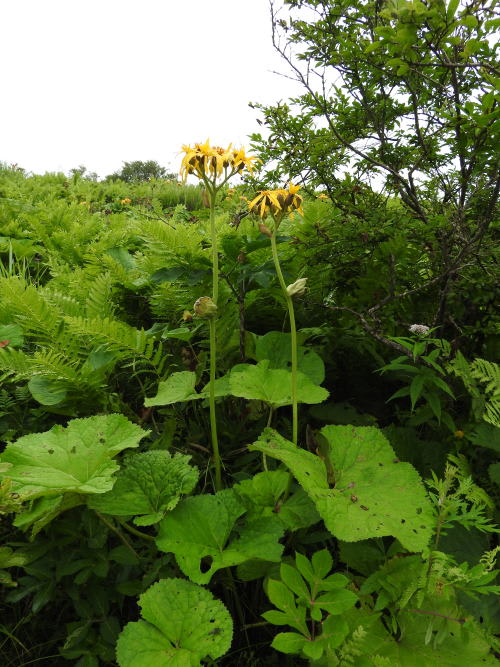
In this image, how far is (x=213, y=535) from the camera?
0.94 metres

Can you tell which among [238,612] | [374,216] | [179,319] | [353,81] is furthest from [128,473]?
[353,81]

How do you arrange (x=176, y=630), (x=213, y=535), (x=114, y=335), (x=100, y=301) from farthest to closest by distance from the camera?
1. (x=100, y=301)
2. (x=114, y=335)
3. (x=213, y=535)
4. (x=176, y=630)

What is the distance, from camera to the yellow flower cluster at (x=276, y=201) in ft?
3.50

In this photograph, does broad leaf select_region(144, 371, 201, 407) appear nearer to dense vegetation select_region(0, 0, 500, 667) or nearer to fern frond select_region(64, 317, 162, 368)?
dense vegetation select_region(0, 0, 500, 667)

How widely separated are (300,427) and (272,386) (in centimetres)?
30

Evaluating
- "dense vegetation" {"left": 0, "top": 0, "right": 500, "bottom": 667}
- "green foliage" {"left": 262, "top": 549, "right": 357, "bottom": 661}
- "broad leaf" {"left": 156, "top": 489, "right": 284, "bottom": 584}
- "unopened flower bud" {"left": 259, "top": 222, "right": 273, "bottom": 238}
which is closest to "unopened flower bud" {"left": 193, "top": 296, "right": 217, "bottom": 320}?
"dense vegetation" {"left": 0, "top": 0, "right": 500, "bottom": 667}

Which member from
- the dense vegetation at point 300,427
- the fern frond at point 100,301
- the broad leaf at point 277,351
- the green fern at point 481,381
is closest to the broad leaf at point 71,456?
the dense vegetation at point 300,427

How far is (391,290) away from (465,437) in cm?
45

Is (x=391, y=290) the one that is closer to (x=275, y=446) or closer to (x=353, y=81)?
(x=275, y=446)

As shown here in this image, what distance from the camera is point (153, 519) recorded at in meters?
0.91

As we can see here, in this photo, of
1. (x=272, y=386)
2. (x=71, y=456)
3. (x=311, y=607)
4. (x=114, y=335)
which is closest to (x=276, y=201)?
(x=272, y=386)

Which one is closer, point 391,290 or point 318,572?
point 318,572

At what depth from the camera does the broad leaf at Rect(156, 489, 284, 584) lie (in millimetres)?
874

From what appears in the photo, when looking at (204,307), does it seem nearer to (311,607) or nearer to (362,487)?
(362,487)
